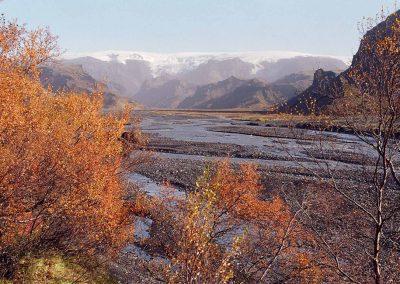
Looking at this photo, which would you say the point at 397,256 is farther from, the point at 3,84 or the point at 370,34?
the point at 3,84

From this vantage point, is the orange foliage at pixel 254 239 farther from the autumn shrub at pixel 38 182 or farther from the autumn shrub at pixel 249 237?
the autumn shrub at pixel 38 182

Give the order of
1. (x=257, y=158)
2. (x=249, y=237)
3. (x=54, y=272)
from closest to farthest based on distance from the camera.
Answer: (x=54, y=272) < (x=249, y=237) < (x=257, y=158)

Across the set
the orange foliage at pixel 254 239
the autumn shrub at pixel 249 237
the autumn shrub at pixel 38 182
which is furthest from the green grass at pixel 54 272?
the orange foliage at pixel 254 239

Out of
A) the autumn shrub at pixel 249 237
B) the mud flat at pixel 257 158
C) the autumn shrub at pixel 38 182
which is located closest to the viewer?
the autumn shrub at pixel 38 182

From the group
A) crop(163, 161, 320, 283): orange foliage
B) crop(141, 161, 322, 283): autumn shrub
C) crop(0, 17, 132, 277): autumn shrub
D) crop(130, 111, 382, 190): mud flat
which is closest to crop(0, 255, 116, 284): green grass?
crop(0, 17, 132, 277): autumn shrub

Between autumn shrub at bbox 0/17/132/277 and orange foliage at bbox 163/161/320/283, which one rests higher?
autumn shrub at bbox 0/17/132/277

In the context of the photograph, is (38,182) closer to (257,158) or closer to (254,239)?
(254,239)

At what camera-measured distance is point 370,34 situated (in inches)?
674

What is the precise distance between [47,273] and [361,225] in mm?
29409

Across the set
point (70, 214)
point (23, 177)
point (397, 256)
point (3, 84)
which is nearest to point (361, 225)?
point (397, 256)

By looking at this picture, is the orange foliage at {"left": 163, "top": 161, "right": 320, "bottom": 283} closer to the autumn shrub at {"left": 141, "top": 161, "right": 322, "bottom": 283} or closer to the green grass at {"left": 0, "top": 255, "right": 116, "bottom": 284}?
the autumn shrub at {"left": 141, "top": 161, "right": 322, "bottom": 283}

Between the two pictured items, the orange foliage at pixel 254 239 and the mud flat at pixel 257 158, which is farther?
the mud flat at pixel 257 158

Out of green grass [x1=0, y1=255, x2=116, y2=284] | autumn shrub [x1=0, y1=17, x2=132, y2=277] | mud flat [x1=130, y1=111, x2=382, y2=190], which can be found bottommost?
mud flat [x1=130, y1=111, x2=382, y2=190]

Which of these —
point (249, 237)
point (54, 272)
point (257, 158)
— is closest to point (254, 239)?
point (249, 237)
